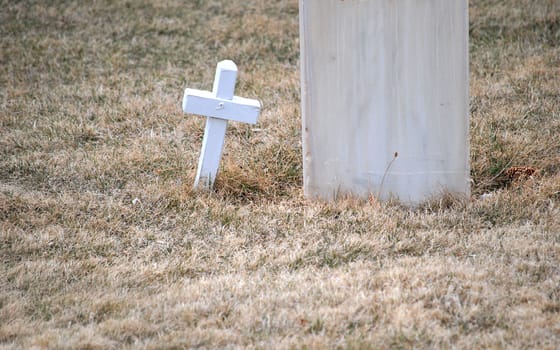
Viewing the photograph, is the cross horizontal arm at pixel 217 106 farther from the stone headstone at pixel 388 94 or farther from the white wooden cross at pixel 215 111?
the stone headstone at pixel 388 94

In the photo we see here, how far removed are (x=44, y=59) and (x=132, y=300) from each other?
17.9 ft

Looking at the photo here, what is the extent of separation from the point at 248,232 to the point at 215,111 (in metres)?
0.96

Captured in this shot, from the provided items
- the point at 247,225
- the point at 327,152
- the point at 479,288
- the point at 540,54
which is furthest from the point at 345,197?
the point at 540,54

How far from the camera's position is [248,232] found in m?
4.52

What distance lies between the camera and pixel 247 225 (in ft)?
15.1

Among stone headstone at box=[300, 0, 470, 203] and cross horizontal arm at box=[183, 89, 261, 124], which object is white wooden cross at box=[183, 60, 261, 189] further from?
stone headstone at box=[300, 0, 470, 203]

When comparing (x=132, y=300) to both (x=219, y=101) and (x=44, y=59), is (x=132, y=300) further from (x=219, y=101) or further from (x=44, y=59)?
(x=44, y=59)

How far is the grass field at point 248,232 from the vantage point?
3.41 meters

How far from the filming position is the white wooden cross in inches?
196

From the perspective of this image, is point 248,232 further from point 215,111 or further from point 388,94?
point 388,94

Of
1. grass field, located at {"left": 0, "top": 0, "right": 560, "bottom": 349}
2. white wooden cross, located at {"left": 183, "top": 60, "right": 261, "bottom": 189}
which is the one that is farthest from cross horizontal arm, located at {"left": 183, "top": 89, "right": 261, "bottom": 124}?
grass field, located at {"left": 0, "top": 0, "right": 560, "bottom": 349}

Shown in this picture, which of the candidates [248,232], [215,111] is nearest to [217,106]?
[215,111]

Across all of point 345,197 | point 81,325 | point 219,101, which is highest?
point 219,101

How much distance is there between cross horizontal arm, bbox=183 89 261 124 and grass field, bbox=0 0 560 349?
15.7 inches
